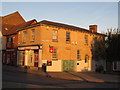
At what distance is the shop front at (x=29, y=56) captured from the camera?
2222cm

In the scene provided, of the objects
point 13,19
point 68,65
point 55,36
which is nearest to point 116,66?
point 68,65

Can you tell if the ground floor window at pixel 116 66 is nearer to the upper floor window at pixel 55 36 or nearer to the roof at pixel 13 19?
the upper floor window at pixel 55 36

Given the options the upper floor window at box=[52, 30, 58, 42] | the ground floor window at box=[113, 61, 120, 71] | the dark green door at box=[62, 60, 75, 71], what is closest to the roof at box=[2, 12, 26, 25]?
the upper floor window at box=[52, 30, 58, 42]

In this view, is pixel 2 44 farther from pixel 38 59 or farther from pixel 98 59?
pixel 98 59

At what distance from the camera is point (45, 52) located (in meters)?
22.1

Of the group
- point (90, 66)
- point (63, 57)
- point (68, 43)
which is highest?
point (68, 43)

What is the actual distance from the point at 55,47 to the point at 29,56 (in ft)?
13.9

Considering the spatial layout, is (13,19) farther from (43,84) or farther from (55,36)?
(43,84)

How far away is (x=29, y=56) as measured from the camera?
2441 centimetres

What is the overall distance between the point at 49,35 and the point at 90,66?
10.1m

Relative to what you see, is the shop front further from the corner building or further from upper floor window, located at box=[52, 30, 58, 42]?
upper floor window, located at box=[52, 30, 58, 42]

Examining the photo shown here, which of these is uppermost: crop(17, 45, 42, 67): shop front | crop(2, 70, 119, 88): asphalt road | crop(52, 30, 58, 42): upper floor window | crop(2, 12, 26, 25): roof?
crop(2, 12, 26, 25): roof

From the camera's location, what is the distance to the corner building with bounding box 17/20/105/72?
72.8ft

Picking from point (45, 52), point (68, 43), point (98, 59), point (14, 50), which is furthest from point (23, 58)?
point (98, 59)
